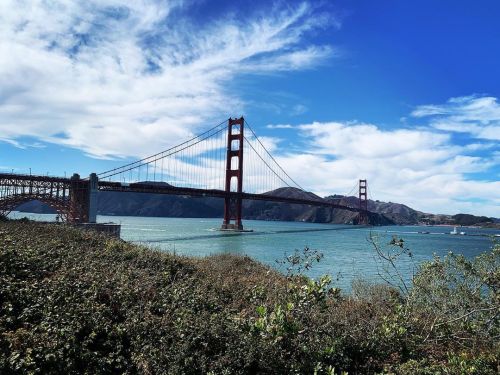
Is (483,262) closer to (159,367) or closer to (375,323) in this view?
(375,323)

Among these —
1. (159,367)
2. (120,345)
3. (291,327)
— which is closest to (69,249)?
(120,345)

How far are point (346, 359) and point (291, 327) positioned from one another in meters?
0.88

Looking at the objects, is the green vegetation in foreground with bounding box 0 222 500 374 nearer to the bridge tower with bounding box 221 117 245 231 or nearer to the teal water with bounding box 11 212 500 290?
the teal water with bounding box 11 212 500 290

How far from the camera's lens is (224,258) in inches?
671

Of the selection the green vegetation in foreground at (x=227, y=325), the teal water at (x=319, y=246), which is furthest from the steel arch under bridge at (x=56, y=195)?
the green vegetation in foreground at (x=227, y=325)

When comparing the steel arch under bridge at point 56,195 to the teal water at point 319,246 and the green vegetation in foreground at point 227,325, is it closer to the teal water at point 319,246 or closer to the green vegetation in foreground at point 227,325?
the teal water at point 319,246

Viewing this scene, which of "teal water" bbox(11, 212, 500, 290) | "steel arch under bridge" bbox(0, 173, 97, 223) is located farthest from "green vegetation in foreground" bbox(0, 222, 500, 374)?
"steel arch under bridge" bbox(0, 173, 97, 223)

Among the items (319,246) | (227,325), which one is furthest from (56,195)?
(227,325)

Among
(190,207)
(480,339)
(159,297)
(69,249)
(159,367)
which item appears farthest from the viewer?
(190,207)

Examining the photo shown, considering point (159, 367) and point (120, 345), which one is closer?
point (159, 367)

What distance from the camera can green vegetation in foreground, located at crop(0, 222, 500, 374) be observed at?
17.9 feet

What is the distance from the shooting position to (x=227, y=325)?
244 inches

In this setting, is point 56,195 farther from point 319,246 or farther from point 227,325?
point 227,325

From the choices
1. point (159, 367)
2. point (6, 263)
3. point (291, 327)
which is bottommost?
point (159, 367)
